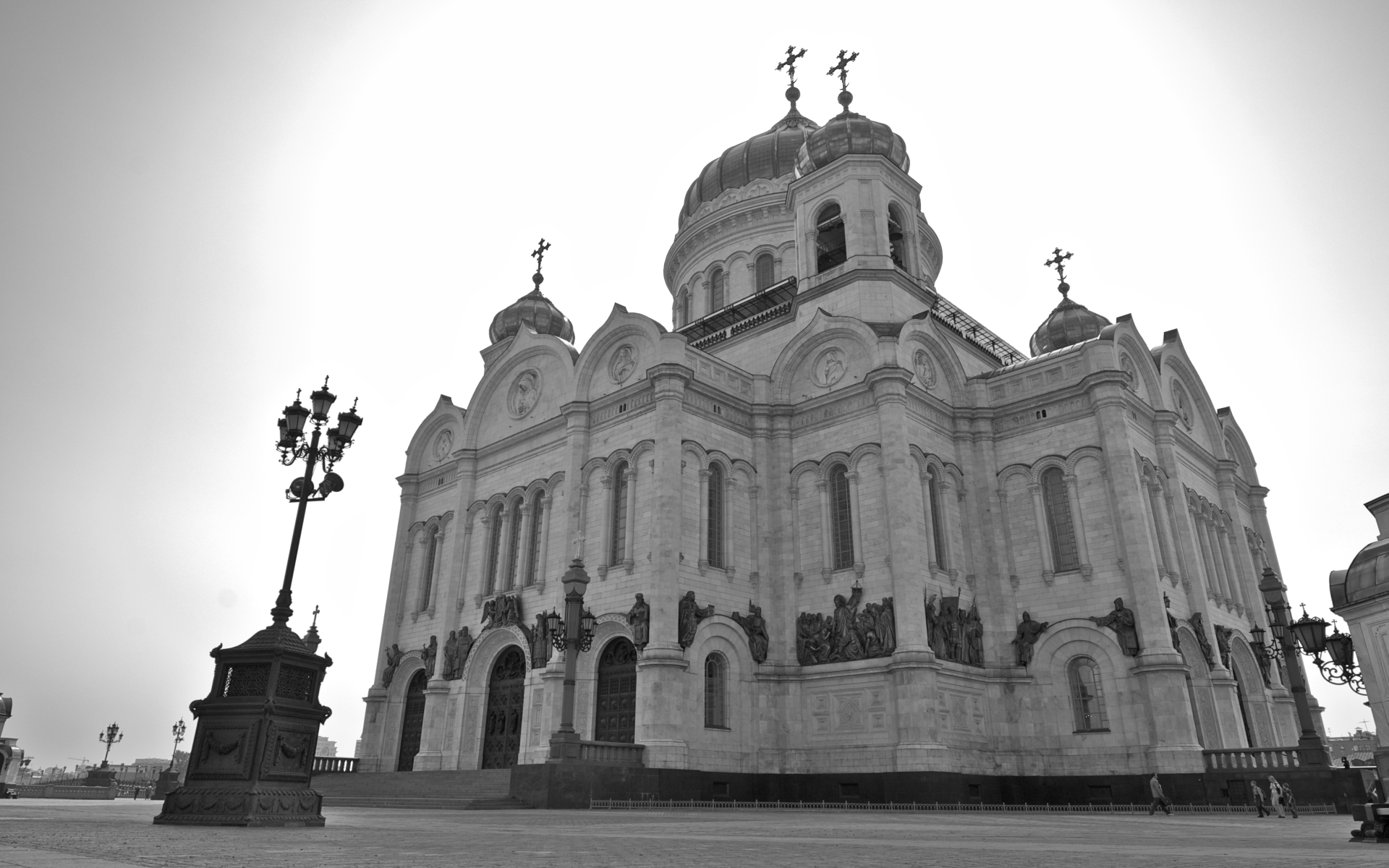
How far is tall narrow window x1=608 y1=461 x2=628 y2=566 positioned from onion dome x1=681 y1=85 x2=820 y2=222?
56.7ft

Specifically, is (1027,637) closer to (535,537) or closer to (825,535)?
(825,535)

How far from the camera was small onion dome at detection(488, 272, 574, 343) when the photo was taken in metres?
34.0

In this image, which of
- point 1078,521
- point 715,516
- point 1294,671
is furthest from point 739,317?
point 1294,671

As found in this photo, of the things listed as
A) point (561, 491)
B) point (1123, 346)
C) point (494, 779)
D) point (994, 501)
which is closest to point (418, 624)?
point (561, 491)

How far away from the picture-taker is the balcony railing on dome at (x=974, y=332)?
30542mm

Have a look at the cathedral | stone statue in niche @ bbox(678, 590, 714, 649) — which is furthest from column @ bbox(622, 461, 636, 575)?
stone statue in niche @ bbox(678, 590, 714, 649)

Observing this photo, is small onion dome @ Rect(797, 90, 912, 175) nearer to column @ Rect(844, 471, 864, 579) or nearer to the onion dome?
the onion dome

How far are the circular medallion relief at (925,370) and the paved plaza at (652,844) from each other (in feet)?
53.0

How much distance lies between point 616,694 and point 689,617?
9.16 ft

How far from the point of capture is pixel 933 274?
3747 centimetres

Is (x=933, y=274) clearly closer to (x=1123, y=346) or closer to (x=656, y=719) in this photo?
(x=1123, y=346)

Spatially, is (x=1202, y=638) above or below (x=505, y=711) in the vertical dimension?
above

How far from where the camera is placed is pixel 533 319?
33.9m

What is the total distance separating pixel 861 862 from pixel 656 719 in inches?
637
